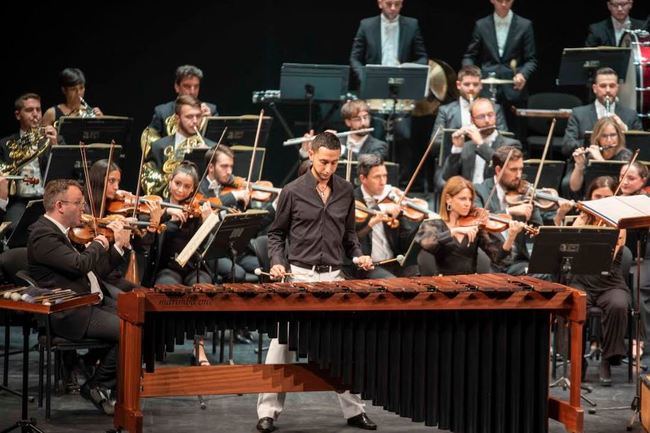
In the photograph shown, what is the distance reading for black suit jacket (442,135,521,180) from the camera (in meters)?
9.37

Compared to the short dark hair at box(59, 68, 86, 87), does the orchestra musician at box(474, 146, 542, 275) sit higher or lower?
lower

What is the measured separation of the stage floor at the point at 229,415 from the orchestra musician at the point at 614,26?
4303 mm

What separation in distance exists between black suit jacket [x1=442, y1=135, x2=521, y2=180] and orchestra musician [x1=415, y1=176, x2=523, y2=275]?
129cm

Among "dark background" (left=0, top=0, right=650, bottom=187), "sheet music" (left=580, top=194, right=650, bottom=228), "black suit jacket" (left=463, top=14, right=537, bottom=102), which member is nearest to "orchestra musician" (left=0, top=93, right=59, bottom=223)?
"dark background" (left=0, top=0, right=650, bottom=187)

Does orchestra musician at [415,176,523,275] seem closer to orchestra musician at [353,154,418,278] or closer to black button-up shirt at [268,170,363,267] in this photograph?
orchestra musician at [353,154,418,278]

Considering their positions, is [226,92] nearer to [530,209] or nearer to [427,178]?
[427,178]

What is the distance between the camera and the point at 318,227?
6703 mm

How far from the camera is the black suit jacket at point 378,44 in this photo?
10.8m

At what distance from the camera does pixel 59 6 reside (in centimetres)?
1163

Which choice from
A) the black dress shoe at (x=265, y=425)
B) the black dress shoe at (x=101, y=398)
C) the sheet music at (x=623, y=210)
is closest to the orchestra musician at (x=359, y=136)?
the sheet music at (x=623, y=210)

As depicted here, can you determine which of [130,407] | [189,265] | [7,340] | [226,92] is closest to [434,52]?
[226,92]

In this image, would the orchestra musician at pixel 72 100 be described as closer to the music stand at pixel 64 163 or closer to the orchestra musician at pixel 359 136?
the music stand at pixel 64 163

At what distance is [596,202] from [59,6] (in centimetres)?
663

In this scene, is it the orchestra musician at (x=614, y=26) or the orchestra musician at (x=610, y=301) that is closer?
the orchestra musician at (x=610, y=301)
